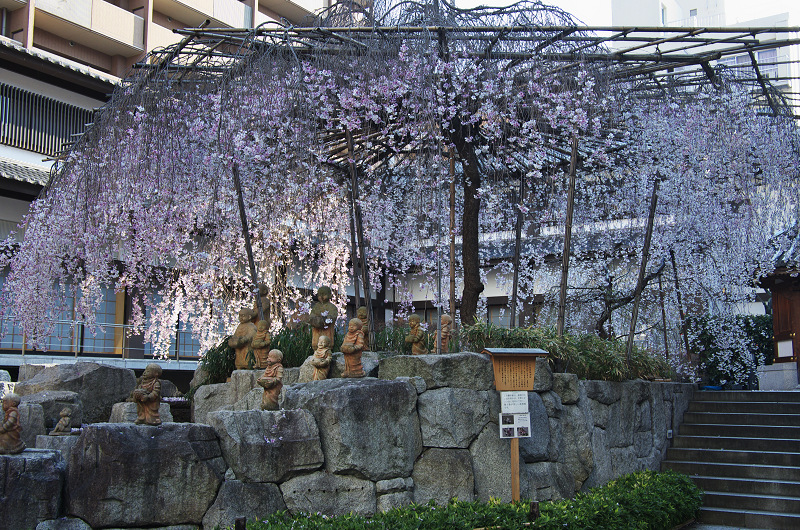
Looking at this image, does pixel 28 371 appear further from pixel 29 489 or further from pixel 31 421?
pixel 29 489

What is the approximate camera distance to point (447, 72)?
9.71m

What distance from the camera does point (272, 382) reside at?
7293mm

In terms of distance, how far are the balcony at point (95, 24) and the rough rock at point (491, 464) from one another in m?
19.2

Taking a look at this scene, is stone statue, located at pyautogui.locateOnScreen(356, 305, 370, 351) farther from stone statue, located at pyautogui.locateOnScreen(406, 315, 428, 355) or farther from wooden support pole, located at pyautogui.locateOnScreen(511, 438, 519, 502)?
wooden support pole, located at pyautogui.locateOnScreen(511, 438, 519, 502)

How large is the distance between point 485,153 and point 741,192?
4.73 m

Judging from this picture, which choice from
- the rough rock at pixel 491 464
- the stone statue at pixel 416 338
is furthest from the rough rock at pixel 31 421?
the rough rock at pixel 491 464

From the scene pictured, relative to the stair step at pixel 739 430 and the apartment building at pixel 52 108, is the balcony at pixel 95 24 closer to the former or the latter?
the apartment building at pixel 52 108

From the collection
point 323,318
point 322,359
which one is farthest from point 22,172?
point 322,359

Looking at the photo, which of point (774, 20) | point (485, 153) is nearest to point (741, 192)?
point (485, 153)

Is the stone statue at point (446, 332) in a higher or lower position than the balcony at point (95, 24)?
lower

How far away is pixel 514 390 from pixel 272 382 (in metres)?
2.59

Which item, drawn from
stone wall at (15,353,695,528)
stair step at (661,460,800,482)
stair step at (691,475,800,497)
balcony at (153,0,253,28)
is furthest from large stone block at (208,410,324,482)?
balcony at (153,0,253,28)

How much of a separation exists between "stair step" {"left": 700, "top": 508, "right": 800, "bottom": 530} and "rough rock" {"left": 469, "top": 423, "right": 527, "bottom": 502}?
3706mm

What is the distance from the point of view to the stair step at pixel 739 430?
10992mm
